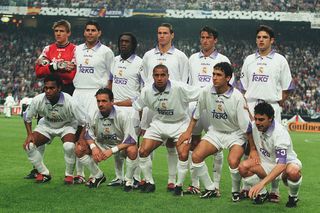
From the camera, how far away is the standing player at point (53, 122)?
27.2 feet

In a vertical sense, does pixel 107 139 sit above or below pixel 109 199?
above

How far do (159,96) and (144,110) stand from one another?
0.76 metres

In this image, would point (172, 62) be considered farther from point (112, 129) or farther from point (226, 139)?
point (226, 139)

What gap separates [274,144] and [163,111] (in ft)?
5.83

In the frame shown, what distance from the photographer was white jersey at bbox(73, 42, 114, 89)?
8836 mm

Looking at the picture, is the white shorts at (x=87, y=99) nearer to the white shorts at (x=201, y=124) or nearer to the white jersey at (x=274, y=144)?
the white shorts at (x=201, y=124)

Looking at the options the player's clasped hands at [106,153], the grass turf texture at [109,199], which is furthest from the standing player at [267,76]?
the player's clasped hands at [106,153]

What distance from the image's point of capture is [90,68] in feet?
29.0

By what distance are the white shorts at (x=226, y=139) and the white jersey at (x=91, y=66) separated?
218cm

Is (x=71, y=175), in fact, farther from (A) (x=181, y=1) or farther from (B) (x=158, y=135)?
(A) (x=181, y=1)

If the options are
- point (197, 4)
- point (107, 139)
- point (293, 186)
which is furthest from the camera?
point (197, 4)

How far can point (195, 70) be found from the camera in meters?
8.65

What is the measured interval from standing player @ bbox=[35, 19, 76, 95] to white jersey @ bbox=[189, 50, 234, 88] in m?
1.81

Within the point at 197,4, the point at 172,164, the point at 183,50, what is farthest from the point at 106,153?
the point at 183,50
